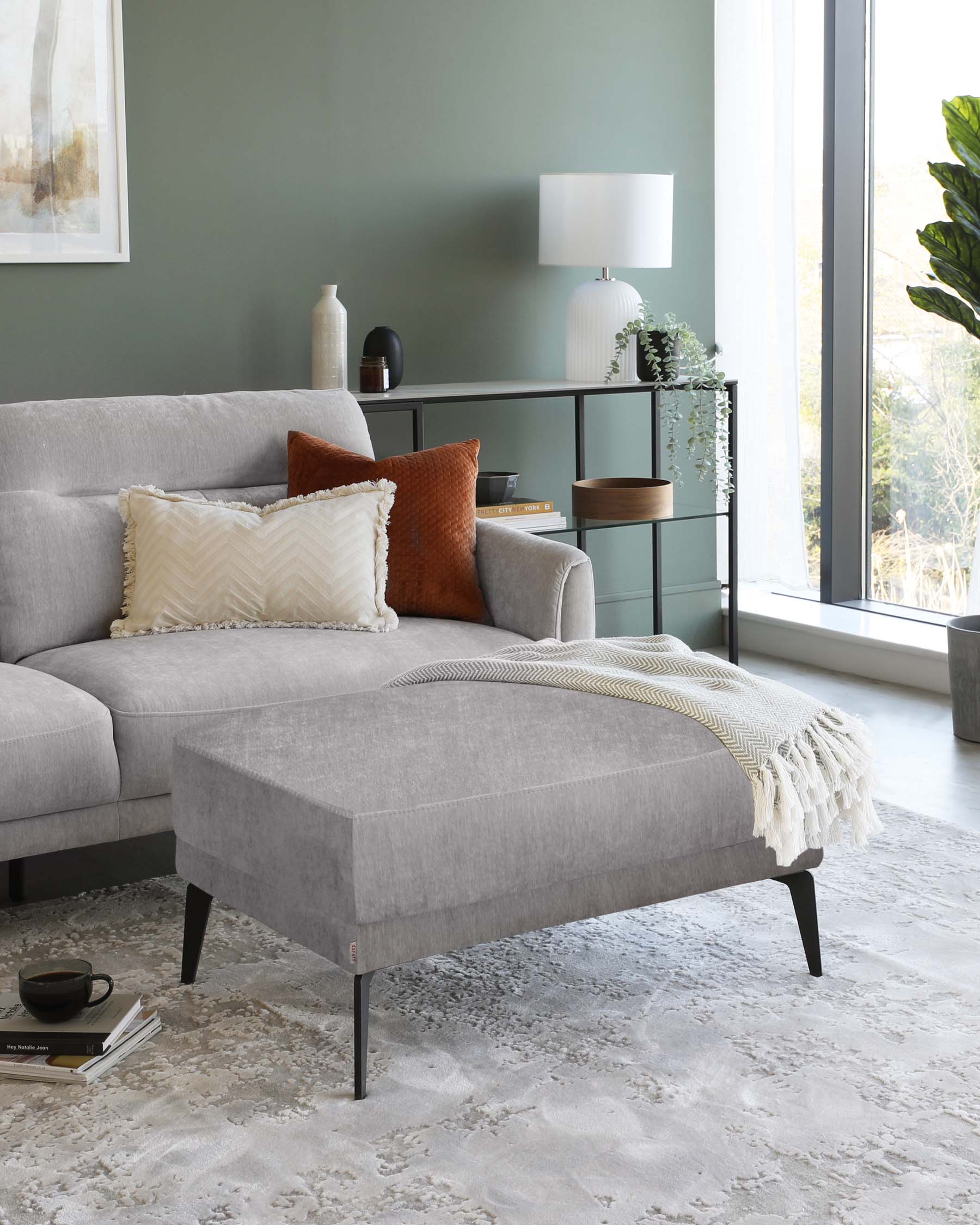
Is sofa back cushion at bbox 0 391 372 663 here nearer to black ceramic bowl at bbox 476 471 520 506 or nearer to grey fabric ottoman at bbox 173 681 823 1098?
black ceramic bowl at bbox 476 471 520 506

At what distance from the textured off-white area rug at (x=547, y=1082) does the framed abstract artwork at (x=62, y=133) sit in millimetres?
1877

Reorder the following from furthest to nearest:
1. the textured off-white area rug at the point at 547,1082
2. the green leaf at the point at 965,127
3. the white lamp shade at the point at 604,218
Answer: the white lamp shade at the point at 604,218 < the green leaf at the point at 965,127 < the textured off-white area rug at the point at 547,1082

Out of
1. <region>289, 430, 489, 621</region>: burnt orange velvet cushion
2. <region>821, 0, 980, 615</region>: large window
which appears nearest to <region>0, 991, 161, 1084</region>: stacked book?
<region>289, 430, 489, 621</region>: burnt orange velvet cushion

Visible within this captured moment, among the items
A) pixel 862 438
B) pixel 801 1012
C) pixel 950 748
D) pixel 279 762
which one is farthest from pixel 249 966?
pixel 862 438

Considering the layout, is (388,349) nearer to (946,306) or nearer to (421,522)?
(421,522)

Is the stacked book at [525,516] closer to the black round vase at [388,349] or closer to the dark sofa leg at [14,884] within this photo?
the black round vase at [388,349]

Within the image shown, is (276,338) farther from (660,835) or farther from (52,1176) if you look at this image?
(52,1176)

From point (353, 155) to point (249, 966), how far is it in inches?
102

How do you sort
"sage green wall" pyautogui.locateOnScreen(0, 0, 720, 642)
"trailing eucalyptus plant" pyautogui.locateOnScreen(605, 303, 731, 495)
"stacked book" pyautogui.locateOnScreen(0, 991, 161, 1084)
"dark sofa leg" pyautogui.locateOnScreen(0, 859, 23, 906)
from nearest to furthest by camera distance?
"stacked book" pyautogui.locateOnScreen(0, 991, 161, 1084) → "dark sofa leg" pyautogui.locateOnScreen(0, 859, 23, 906) → "sage green wall" pyautogui.locateOnScreen(0, 0, 720, 642) → "trailing eucalyptus plant" pyautogui.locateOnScreen(605, 303, 731, 495)

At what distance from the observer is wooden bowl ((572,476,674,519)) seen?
4160mm

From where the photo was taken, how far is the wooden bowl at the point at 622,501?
4160 millimetres

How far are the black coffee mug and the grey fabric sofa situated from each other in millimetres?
479

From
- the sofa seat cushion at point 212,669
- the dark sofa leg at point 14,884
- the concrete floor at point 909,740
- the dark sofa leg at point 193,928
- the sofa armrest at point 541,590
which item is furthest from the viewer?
the concrete floor at point 909,740

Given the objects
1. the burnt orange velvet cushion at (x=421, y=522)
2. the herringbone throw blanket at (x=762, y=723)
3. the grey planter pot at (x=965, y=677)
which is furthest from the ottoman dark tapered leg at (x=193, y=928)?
the grey planter pot at (x=965, y=677)
